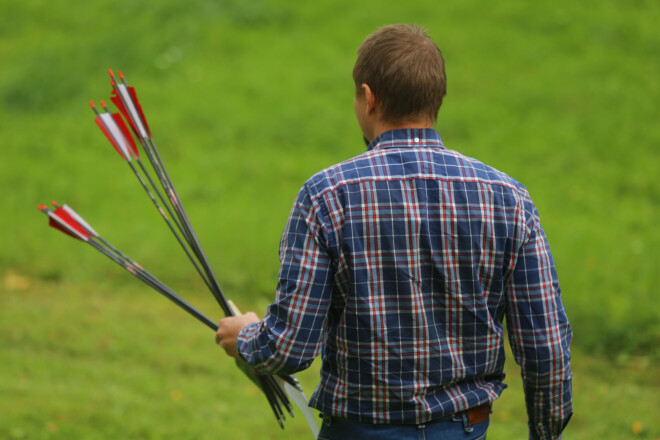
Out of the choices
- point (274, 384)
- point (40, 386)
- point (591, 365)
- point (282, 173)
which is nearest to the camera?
point (274, 384)

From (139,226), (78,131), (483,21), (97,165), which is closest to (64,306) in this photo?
(139,226)

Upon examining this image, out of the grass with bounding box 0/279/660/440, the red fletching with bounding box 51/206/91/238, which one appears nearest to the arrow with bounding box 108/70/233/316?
the red fletching with bounding box 51/206/91/238

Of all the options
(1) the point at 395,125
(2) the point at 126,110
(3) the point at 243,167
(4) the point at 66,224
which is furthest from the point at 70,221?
(3) the point at 243,167

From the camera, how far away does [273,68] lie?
850cm

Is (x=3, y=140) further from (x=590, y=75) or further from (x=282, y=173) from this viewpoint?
(x=590, y=75)

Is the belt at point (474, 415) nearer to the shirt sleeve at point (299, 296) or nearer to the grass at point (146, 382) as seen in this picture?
the shirt sleeve at point (299, 296)

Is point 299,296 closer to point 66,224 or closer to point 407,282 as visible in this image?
point 407,282

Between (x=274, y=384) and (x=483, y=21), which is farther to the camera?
(x=483, y=21)

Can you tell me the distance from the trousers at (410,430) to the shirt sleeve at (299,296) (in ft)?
0.60

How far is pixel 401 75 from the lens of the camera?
1.84m

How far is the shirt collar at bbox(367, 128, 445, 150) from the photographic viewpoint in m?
1.90

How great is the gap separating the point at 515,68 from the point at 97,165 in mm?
4312

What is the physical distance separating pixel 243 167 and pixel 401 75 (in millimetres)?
5523

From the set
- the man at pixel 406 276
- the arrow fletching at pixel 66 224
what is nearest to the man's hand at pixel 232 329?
the man at pixel 406 276
